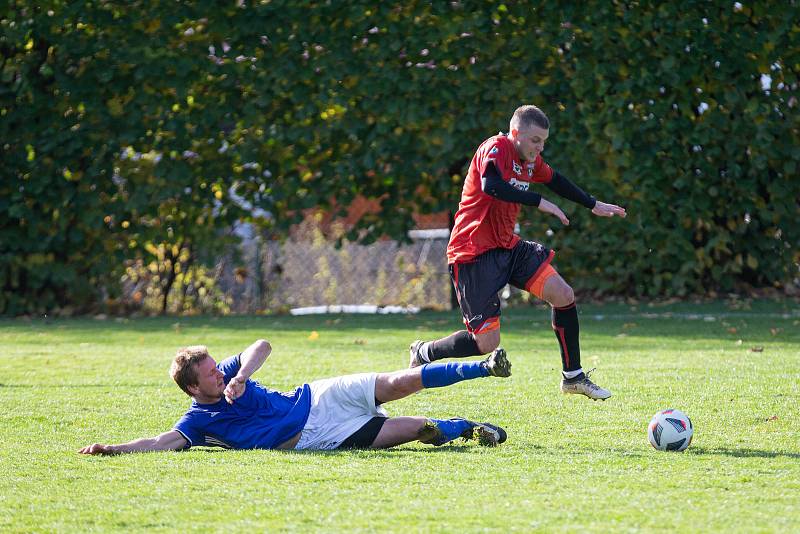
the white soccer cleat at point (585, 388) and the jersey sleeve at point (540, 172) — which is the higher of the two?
the jersey sleeve at point (540, 172)

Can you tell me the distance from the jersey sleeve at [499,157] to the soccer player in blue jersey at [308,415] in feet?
4.60

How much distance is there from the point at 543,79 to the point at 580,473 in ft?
30.4

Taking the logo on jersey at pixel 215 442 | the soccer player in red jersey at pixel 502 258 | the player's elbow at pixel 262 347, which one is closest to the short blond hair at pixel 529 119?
the soccer player in red jersey at pixel 502 258

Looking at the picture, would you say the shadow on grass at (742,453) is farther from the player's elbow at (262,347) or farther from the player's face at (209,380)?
the player's face at (209,380)

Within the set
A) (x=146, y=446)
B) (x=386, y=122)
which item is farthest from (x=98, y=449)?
(x=386, y=122)

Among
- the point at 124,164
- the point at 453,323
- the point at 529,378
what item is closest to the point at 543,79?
the point at 453,323

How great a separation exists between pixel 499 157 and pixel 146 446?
2642mm

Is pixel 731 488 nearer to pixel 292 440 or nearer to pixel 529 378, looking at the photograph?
pixel 292 440

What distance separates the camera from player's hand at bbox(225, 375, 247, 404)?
18.3 ft

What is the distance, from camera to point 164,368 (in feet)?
30.9

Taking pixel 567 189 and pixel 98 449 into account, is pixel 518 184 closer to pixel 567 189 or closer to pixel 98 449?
pixel 567 189

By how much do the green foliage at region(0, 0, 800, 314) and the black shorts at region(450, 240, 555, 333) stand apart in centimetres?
658

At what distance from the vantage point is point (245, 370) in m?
5.65

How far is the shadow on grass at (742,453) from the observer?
541 centimetres
